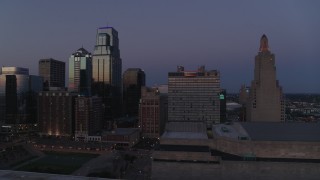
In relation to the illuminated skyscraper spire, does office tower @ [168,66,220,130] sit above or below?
below

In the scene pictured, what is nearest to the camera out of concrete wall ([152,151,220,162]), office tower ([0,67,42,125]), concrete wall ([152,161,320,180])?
concrete wall ([152,161,320,180])

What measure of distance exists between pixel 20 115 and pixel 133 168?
8042cm

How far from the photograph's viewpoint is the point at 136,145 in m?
107

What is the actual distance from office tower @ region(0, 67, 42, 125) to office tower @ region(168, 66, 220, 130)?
60538 millimetres

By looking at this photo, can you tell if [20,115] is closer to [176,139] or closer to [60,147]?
[60,147]

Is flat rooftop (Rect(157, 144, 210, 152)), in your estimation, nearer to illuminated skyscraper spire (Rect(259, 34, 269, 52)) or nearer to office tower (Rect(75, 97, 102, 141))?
illuminated skyscraper spire (Rect(259, 34, 269, 52))

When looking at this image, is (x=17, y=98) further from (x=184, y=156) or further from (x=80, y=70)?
(x=184, y=156)

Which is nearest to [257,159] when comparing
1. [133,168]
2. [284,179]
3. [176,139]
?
[284,179]

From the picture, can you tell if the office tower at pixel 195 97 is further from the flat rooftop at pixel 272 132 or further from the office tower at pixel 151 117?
the flat rooftop at pixel 272 132

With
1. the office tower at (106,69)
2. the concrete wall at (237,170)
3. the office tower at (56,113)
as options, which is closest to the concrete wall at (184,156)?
the concrete wall at (237,170)

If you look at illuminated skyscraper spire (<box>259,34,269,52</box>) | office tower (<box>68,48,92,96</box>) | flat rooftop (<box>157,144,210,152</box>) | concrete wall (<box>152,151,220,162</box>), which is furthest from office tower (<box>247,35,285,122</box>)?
office tower (<box>68,48,92,96</box>)

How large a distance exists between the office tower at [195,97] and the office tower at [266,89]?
3230cm

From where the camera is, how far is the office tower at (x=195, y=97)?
127 meters

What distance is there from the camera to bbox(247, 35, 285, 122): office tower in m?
92.1
